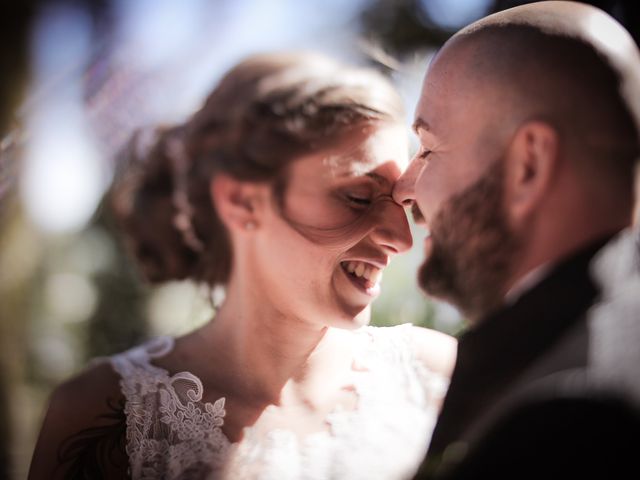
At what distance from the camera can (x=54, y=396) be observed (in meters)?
1.74

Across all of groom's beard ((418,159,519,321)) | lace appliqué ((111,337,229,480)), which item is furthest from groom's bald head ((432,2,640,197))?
lace appliqué ((111,337,229,480))

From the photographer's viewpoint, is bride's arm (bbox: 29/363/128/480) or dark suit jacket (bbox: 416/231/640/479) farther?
bride's arm (bbox: 29/363/128/480)

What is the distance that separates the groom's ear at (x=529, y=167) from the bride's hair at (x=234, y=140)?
42 centimetres

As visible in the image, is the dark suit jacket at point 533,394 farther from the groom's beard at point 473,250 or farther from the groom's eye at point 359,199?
the groom's eye at point 359,199

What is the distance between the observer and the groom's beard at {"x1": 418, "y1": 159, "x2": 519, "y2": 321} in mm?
1395

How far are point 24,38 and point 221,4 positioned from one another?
180cm

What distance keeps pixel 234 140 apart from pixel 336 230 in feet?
1.24

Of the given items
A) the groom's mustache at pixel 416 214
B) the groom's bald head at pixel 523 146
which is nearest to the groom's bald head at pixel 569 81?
the groom's bald head at pixel 523 146

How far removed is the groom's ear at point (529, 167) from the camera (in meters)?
1.31

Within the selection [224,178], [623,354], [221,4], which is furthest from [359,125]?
[221,4]

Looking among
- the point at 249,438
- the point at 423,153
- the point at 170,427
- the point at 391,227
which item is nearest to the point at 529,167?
the point at 423,153

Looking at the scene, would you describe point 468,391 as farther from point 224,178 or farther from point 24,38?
point 24,38

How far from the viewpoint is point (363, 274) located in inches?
71.7

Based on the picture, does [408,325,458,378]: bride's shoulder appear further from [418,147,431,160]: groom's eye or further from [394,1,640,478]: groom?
[418,147,431,160]: groom's eye
